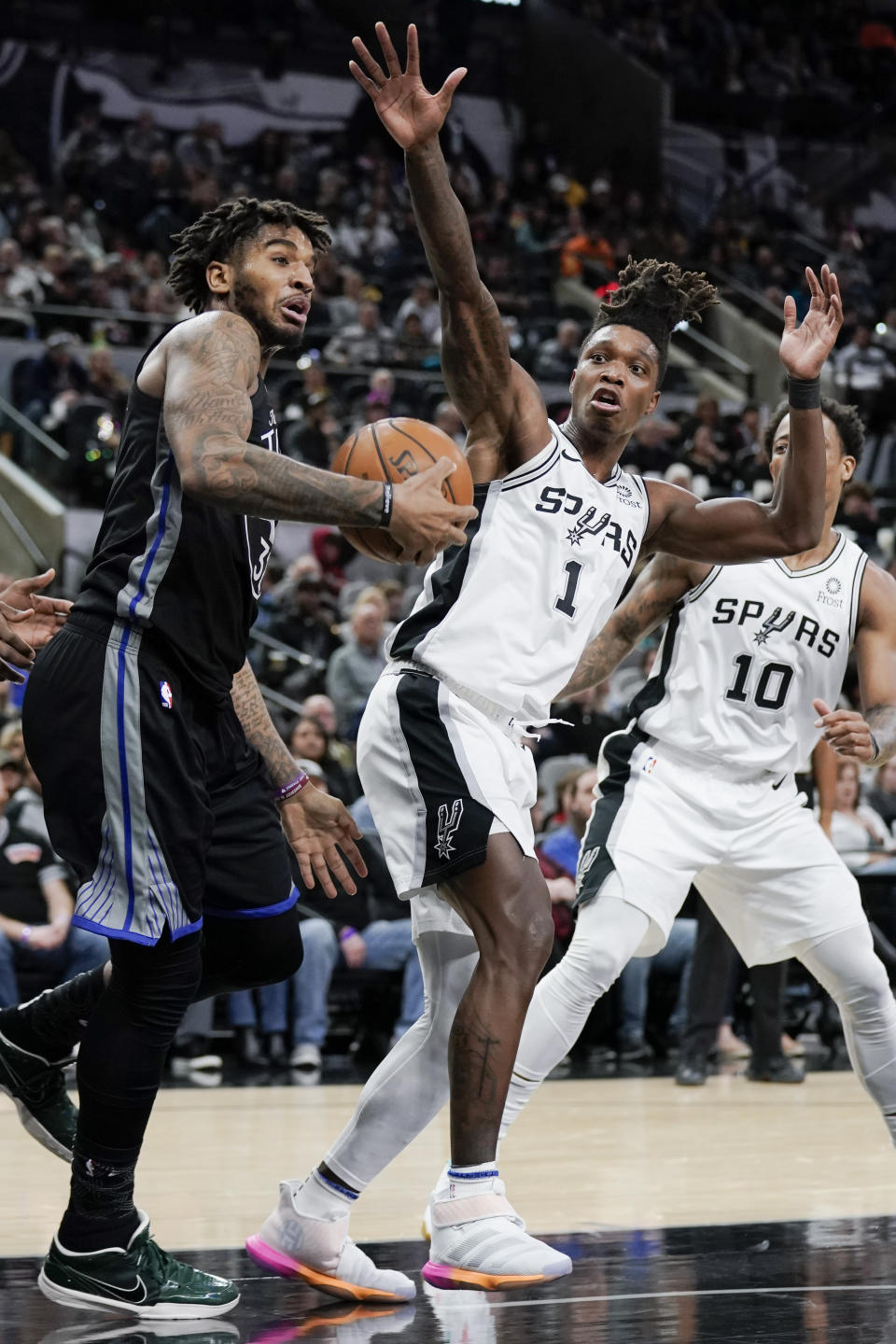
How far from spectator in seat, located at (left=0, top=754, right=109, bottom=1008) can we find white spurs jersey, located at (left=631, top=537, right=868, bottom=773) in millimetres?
3689

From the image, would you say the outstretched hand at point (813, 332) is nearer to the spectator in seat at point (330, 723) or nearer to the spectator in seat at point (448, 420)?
the spectator in seat at point (330, 723)

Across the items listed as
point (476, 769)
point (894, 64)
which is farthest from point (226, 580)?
point (894, 64)

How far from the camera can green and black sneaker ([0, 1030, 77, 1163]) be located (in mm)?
3994

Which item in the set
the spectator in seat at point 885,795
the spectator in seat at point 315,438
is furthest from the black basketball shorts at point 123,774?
the spectator in seat at point 315,438

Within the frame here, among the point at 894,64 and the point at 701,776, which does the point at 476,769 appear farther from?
the point at 894,64

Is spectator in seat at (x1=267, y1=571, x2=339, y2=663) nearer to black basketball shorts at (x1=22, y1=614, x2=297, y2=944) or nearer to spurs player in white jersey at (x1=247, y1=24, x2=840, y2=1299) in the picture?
spurs player in white jersey at (x1=247, y1=24, x2=840, y2=1299)

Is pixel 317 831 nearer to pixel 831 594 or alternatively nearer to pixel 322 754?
pixel 831 594

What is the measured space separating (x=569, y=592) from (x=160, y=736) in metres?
1.06

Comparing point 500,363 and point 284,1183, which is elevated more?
point 500,363

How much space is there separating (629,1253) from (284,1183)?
976 mm

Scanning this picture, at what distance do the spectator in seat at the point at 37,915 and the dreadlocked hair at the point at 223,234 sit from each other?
15.0ft

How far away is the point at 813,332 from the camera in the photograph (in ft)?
13.8

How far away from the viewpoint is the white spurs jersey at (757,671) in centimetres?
501

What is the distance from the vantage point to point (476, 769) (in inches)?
146
